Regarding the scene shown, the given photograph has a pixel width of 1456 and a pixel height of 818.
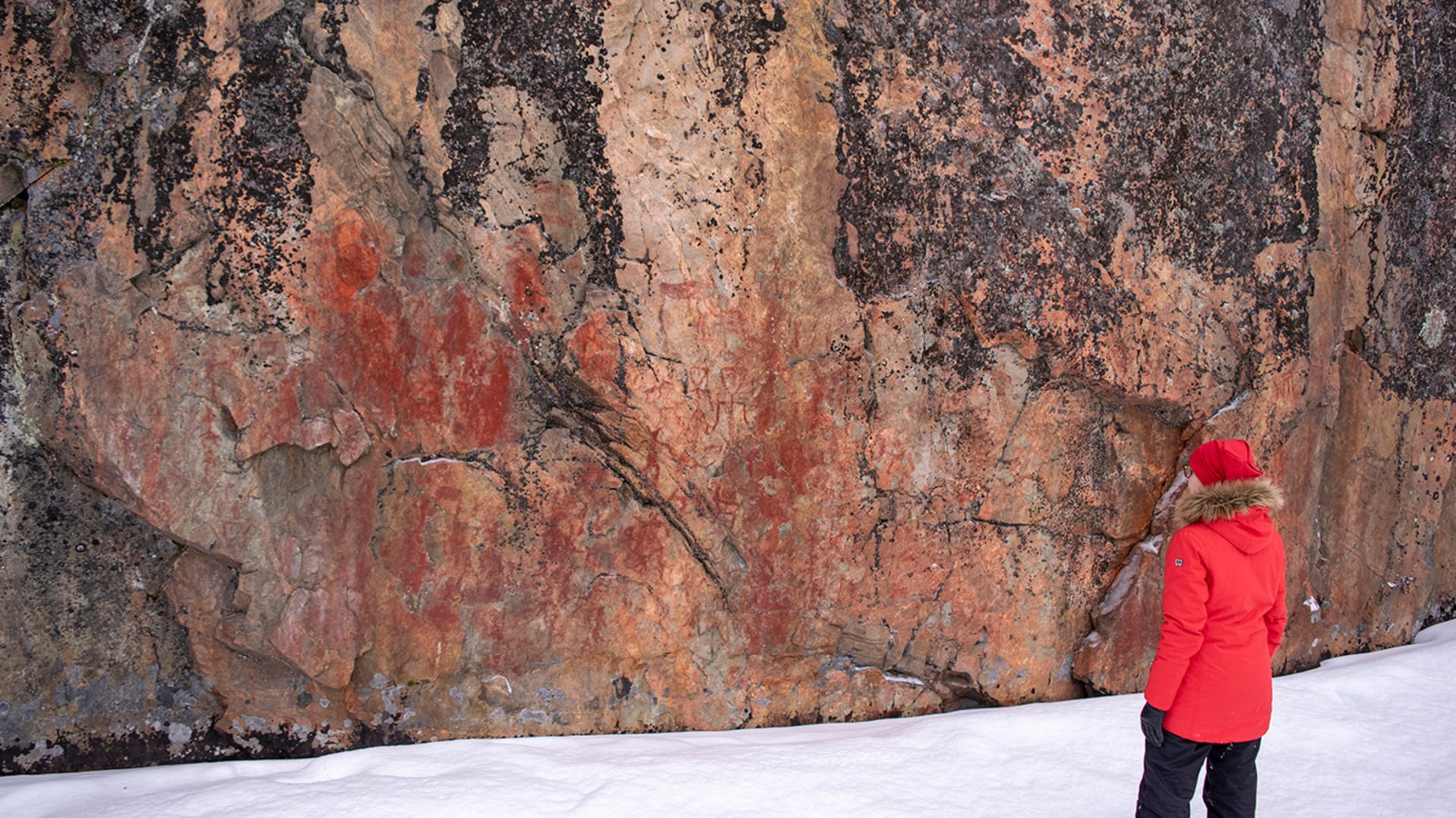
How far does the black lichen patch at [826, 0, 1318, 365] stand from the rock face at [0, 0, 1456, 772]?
1cm

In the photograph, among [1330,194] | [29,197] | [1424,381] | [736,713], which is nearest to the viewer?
[29,197]

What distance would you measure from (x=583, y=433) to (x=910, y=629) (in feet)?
3.86

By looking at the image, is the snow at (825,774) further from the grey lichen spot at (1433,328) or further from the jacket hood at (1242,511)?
the grey lichen spot at (1433,328)

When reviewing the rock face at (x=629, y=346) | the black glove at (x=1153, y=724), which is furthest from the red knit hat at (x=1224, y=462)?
the rock face at (x=629, y=346)

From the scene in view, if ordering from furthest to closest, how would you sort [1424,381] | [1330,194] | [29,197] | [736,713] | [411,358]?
[1424,381] < [1330,194] < [736,713] < [411,358] < [29,197]

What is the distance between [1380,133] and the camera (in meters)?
3.22

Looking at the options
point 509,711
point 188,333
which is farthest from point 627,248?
point 509,711

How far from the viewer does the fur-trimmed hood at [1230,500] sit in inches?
79.9

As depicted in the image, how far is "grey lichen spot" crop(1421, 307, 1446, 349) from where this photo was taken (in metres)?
3.38

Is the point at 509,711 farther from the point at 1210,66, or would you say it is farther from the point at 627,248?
the point at 1210,66

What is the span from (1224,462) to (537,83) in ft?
6.56

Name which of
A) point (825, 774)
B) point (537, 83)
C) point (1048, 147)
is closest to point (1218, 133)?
point (1048, 147)

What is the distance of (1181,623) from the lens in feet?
6.55

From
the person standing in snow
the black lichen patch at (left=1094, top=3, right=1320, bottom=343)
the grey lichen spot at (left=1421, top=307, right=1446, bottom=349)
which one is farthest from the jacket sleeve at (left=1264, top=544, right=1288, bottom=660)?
the grey lichen spot at (left=1421, top=307, right=1446, bottom=349)
